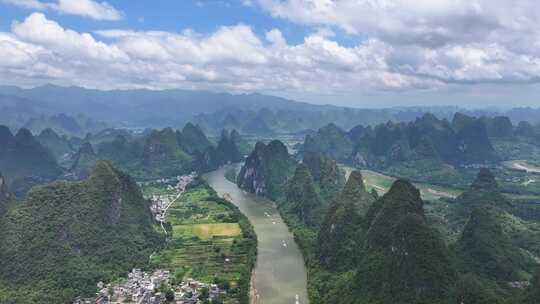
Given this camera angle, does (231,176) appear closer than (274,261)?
No

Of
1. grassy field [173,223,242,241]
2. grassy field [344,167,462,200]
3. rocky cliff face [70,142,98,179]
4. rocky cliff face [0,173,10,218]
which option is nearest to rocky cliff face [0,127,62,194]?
rocky cliff face [70,142,98,179]

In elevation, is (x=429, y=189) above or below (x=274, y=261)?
above

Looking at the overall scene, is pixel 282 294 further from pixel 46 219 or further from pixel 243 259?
pixel 46 219

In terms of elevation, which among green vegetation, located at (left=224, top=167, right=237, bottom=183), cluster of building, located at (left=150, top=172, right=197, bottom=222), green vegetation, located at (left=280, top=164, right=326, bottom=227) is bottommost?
cluster of building, located at (left=150, top=172, right=197, bottom=222)

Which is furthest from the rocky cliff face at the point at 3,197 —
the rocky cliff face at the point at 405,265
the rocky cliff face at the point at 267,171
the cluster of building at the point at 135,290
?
the rocky cliff face at the point at 405,265

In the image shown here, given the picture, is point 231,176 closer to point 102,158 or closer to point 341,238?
point 102,158

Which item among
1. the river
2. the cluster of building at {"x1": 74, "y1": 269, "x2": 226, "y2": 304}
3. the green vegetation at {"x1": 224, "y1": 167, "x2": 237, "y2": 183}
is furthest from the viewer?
the green vegetation at {"x1": 224, "y1": 167, "x2": 237, "y2": 183}

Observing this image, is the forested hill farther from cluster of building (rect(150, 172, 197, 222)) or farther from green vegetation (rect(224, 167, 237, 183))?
green vegetation (rect(224, 167, 237, 183))

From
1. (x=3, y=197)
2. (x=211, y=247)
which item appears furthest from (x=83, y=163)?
(x=211, y=247)
